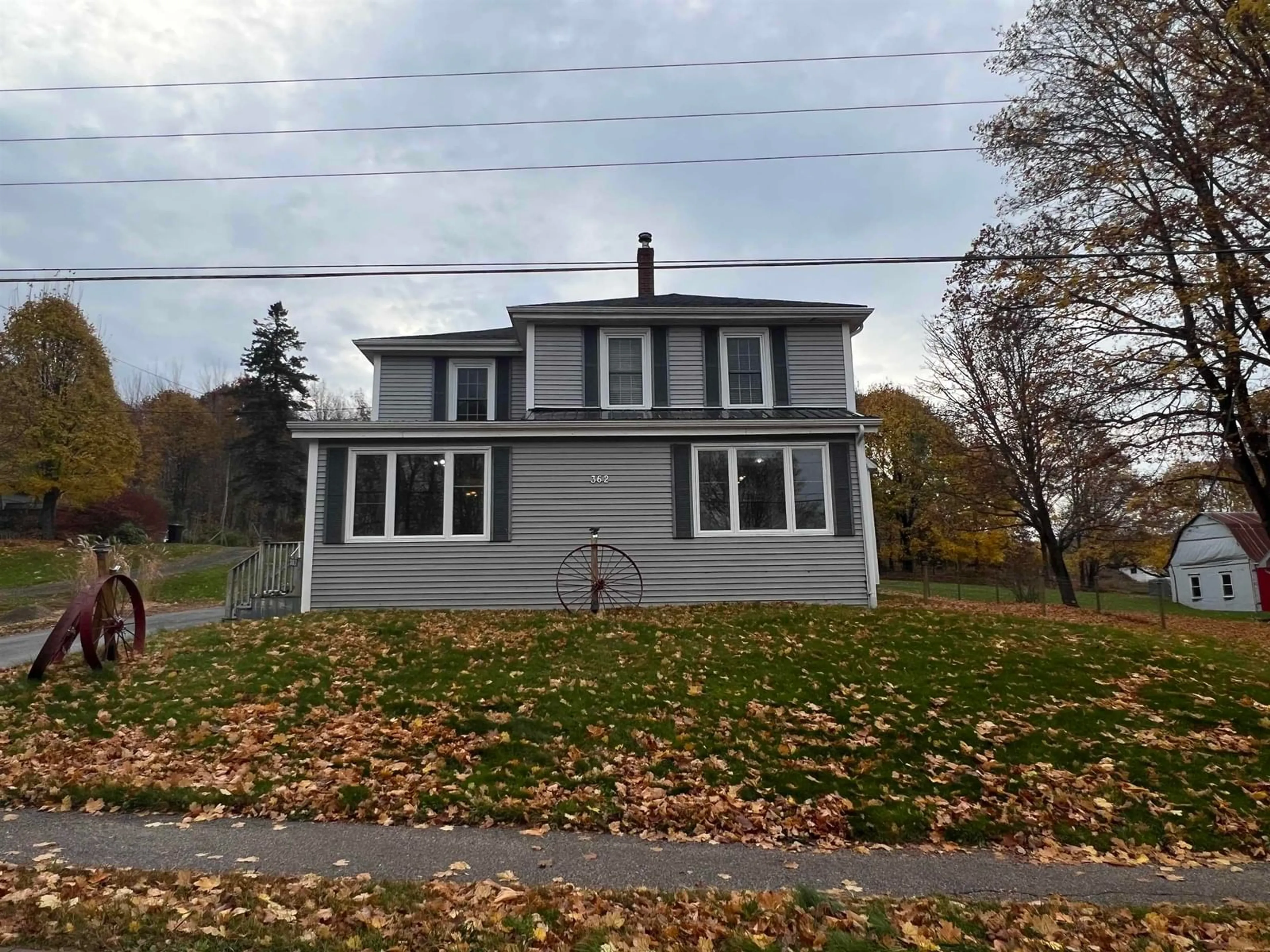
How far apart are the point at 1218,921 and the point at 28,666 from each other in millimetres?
12126

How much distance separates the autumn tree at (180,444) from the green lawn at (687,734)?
36.4 metres

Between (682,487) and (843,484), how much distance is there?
9.52 feet

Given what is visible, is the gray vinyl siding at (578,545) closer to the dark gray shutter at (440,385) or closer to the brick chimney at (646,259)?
the dark gray shutter at (440,385)

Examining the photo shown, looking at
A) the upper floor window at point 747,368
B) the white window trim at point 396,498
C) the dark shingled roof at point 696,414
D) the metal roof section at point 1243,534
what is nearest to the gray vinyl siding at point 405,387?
the dark shingled roof at point 696,414

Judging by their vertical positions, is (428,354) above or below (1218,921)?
above

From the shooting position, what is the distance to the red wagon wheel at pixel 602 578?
1308cm

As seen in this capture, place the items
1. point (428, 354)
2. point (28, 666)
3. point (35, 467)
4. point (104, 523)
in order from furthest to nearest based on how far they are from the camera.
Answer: point (104, 523)
point (35, 467)
point (428, 354)
point (28, 666)

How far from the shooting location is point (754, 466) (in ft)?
44.6

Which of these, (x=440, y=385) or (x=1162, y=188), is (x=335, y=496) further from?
(x=1162, y=188)

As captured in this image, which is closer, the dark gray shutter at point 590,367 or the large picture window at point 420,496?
the large picture window at point 420,496

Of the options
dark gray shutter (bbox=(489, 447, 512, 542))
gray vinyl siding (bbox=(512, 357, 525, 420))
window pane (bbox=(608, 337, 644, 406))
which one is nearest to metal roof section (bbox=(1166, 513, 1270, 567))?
window pane (bbox=(608, 337, 644, 406))

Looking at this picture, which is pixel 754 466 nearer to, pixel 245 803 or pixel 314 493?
pixel 314 493

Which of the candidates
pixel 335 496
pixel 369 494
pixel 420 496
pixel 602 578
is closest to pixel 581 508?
pixel 602 578

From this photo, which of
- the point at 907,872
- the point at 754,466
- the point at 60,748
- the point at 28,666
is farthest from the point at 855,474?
the point at 28,666
